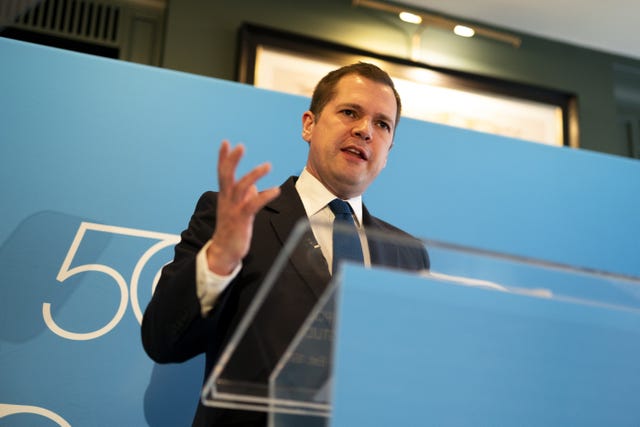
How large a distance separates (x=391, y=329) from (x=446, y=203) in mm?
1275

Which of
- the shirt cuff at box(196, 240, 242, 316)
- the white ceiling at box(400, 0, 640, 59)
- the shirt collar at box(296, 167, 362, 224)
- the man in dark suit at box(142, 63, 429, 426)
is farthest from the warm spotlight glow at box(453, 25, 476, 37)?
the shirt cuff at box(196, 240, 242, 316)

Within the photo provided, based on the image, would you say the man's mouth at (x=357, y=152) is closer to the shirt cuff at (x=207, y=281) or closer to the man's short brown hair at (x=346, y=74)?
the man's short brown hair at (x=346, y=74)

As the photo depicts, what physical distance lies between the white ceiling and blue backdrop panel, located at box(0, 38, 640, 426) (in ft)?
5.20

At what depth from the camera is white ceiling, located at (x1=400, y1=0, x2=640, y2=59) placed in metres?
3.71

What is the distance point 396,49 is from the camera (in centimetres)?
371

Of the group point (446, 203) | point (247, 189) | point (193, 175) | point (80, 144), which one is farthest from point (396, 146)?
point (247, 189)

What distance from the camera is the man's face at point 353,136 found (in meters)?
1.69

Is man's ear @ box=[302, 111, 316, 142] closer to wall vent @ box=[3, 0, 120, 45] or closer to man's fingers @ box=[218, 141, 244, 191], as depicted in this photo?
man's fingers @ box=[218, 141, 244, 191]

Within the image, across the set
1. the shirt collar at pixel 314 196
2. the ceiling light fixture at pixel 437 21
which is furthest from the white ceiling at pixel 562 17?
the shirt collar at pixel 314 196

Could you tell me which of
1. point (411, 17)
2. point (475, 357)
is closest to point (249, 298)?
point (475, 357)

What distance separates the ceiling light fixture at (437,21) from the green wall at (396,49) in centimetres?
6

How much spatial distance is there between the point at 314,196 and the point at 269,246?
0.83ft

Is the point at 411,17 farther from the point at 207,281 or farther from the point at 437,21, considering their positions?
the point at 207,281

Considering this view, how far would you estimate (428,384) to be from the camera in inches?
40.0
